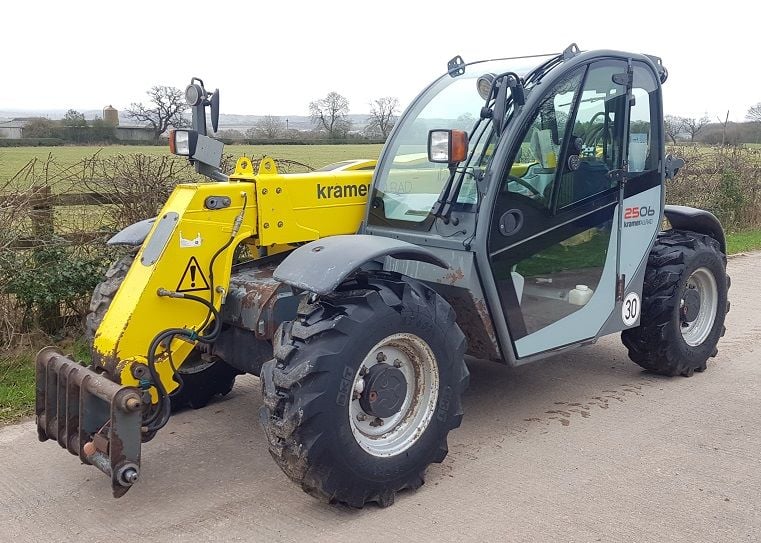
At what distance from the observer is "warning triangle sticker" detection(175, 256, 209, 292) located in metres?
4.03

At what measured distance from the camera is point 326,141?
55.0 ft

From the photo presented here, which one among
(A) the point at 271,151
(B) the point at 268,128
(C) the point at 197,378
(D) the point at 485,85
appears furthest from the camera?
(B) the point at 268,128

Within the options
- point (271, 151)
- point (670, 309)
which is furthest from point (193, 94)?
point (271, 151)

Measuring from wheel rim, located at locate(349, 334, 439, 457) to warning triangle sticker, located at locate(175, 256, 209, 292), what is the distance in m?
0.99

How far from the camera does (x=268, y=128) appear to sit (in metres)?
17.0

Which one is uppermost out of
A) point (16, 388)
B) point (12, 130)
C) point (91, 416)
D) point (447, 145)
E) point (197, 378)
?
point (12, 130)

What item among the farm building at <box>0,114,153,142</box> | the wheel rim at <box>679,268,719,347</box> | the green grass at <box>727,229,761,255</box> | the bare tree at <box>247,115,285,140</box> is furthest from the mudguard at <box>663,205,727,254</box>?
the bare tree at <box>247,115,285,140</box>

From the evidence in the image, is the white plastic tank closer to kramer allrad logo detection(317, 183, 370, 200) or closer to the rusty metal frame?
kramer allrad logo detection(317, 183, 370, 200)

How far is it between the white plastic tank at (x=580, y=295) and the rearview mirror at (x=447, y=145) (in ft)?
4.71

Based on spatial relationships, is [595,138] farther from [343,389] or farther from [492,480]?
[343,389]

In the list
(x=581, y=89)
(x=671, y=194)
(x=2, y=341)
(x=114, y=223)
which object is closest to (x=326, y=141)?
(x=671, y=194)

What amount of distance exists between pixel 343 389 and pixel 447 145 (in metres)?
1.41

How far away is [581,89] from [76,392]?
339 cm

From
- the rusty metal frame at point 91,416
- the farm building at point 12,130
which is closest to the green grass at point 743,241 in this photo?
the rusty metal frame at point 91,416
